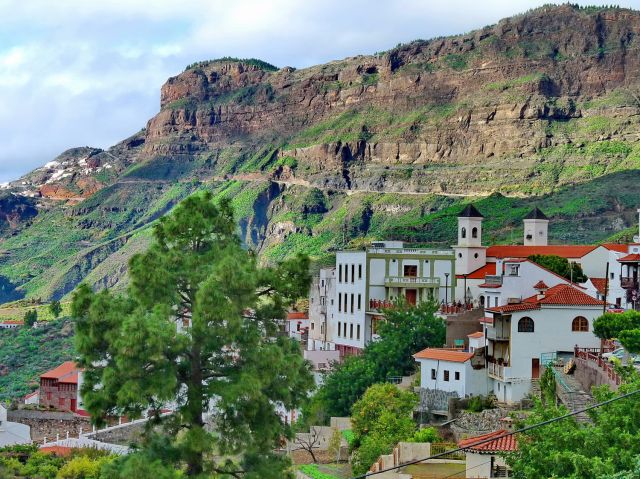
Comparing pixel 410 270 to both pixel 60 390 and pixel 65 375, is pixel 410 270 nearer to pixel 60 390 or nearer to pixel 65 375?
pixel 60 390

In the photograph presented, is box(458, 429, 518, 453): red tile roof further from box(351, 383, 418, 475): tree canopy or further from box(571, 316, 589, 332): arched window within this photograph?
box(571, 316, 589, 332): arched window

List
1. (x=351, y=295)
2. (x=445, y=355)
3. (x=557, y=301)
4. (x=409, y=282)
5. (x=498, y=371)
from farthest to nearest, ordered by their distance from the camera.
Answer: (x=351, y=295)
(x=409, y=282)
(x=445, y=355)
(x=498, y=371)
(x=557, y=301)

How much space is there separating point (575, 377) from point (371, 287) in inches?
1144

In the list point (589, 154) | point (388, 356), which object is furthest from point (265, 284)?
point (589, 154)

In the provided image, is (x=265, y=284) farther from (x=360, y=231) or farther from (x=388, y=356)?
(x=360, y=231)

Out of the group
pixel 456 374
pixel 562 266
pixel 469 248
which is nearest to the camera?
pixel 456 374

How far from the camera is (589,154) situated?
571 ft

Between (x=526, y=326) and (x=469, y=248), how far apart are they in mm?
27453

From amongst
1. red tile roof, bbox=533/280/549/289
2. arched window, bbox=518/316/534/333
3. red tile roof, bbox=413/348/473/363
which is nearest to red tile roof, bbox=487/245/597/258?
red tile roof, bbox=533/280/549/289

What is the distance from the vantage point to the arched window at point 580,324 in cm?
5375

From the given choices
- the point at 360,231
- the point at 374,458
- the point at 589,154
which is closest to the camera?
the point at 374,458

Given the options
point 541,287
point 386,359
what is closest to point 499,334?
point 541,287

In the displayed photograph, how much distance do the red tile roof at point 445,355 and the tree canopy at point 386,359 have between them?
150 inches

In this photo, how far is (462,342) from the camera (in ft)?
205
